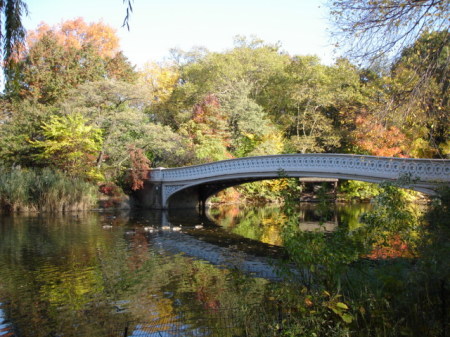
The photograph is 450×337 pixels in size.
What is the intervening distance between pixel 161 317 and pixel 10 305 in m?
2.36

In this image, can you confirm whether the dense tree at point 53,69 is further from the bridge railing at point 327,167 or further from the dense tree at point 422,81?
the dense tree at point 422,81

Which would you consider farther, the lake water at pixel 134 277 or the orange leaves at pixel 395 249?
the orange leaves at pixel 395 249

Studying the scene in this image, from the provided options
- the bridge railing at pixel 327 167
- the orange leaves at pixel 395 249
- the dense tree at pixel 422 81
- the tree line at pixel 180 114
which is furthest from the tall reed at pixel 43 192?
the dense tree at pixel 422 81

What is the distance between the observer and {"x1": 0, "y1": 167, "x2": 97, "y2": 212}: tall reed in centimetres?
1914

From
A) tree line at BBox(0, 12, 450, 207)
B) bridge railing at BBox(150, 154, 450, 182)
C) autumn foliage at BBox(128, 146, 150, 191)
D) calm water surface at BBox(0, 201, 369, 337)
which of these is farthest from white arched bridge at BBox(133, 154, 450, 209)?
calm water surface at BBox(0, 201, 369, 337)

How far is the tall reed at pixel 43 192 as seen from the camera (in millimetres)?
19141

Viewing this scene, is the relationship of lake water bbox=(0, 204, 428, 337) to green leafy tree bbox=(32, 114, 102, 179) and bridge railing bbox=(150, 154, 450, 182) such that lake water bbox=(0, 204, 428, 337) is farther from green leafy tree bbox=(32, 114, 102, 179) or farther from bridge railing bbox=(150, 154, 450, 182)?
green leafy tree bbox=(32, 114, 102, 179)

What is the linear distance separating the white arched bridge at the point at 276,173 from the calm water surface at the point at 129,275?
238 centimetres

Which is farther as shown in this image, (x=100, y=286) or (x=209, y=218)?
(x=209, y=218)

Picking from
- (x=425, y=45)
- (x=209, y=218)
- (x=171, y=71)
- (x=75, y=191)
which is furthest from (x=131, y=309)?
(x=171, y=71)

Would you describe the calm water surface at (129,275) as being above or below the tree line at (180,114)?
below

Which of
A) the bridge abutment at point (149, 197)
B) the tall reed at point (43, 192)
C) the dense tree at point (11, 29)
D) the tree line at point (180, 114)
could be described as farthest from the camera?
the bridge abutment at point (149, 197)

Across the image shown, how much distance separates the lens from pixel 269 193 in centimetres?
2781

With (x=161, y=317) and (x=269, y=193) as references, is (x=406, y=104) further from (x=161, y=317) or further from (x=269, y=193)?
(x=269, y=193)
